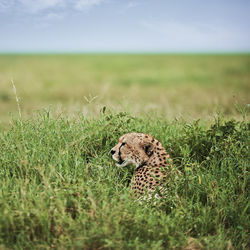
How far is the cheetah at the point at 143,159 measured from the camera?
2.97 metres

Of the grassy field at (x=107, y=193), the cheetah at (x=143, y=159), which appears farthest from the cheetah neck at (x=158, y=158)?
the grassy field at (x=107, y=193)

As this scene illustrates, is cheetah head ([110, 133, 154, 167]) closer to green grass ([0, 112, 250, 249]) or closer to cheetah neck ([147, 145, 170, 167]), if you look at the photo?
cheetah neck ([147, 145, 170, 167])

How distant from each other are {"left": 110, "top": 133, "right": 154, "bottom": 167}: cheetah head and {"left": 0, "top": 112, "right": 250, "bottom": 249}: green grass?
0.48 feet

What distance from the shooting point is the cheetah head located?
10.2 feet

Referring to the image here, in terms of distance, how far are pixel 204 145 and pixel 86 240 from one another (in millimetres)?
1851

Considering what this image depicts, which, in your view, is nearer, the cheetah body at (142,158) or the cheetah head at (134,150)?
the cheetah body at (142,158)

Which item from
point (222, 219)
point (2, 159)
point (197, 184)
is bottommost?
point (222, 219)

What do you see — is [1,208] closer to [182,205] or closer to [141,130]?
[182,205]

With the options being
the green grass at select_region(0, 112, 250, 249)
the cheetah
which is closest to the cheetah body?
the cheetah

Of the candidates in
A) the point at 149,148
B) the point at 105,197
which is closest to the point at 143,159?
the point at 149,148

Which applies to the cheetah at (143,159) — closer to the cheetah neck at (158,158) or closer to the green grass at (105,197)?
the cheetah neck at (158,158)

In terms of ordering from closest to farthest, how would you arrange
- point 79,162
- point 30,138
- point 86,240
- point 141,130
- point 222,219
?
point 86,240 → point 222,219 → point 79,162 → point 30,138 → point 141,130

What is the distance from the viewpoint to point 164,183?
2.87m

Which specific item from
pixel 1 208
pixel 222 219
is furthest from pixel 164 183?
pixel 1 208
